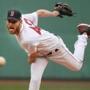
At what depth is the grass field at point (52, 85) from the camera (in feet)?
38.7

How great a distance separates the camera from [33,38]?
8.60 metres

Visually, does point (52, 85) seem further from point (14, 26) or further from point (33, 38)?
point (14, 26)

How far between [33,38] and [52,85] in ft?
12.9

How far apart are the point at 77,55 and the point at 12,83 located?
3889 millimetres

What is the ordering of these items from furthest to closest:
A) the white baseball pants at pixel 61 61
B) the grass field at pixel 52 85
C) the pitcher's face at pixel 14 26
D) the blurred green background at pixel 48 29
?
the blurred green background at pixel 48 29 → the grass field at pixel 52 85 → the white baseball pants at pixel 61 61 → the pitcher's face at pixel 14 26

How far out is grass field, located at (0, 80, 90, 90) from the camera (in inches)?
464

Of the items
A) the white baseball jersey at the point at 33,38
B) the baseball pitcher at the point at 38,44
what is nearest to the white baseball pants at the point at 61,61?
the baseball pitcher at the point at 38,44

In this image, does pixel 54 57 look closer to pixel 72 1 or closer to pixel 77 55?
pixel 77 55

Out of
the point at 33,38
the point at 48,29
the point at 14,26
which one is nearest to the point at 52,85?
the point at 48,29

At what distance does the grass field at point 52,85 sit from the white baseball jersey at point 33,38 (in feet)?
9.29

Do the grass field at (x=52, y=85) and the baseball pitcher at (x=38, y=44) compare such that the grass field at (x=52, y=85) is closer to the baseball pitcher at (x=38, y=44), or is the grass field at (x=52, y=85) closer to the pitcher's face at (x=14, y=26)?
the baseball pitcher at (x=38, y=44)

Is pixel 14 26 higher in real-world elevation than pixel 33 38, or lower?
higher

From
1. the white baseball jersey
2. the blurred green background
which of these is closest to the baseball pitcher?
the white baseball jersey

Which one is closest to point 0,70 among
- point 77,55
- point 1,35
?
point 1,35
